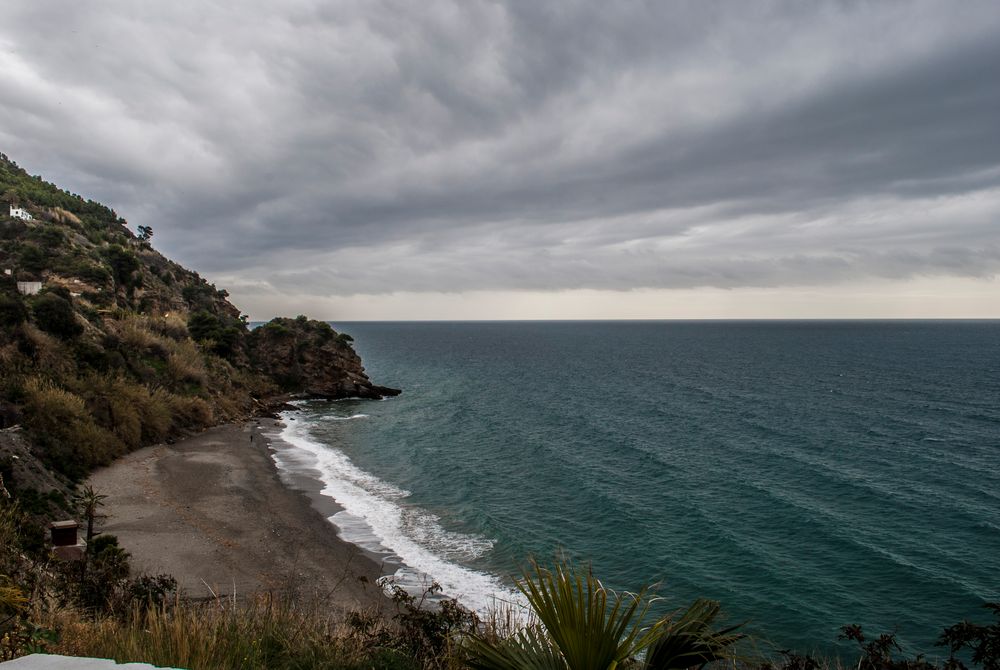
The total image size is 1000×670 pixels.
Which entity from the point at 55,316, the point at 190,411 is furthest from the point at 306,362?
the point at 55,316

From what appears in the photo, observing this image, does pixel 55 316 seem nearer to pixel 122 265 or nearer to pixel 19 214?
pixel 122 265

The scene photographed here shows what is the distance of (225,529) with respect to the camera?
2530 cm

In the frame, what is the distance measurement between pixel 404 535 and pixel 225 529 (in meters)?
8.00

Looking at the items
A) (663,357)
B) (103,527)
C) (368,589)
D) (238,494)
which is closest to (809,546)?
(368,589)

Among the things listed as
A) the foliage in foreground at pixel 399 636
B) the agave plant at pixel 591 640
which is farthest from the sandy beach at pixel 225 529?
the agave plant at pixel 591 640

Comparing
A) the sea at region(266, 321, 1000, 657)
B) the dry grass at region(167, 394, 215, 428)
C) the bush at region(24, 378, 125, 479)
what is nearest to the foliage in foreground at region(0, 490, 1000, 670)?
the sea at region(266, 321, 1000, 657)

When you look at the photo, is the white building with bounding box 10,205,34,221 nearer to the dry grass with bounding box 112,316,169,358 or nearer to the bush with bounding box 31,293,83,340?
the dry grass with bounding box 112,316,169,358

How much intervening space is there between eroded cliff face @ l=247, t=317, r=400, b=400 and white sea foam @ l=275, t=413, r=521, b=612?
3133 centimetres

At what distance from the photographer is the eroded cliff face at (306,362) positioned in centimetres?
7075

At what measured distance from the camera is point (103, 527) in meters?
23.5

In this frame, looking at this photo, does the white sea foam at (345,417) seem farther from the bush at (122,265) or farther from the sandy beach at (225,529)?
the bush at (122,265)

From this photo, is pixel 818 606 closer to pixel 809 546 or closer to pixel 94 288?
pixel 809 546

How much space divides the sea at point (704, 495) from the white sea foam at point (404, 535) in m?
0.13

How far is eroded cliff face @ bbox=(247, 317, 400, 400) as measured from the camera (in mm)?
70750
